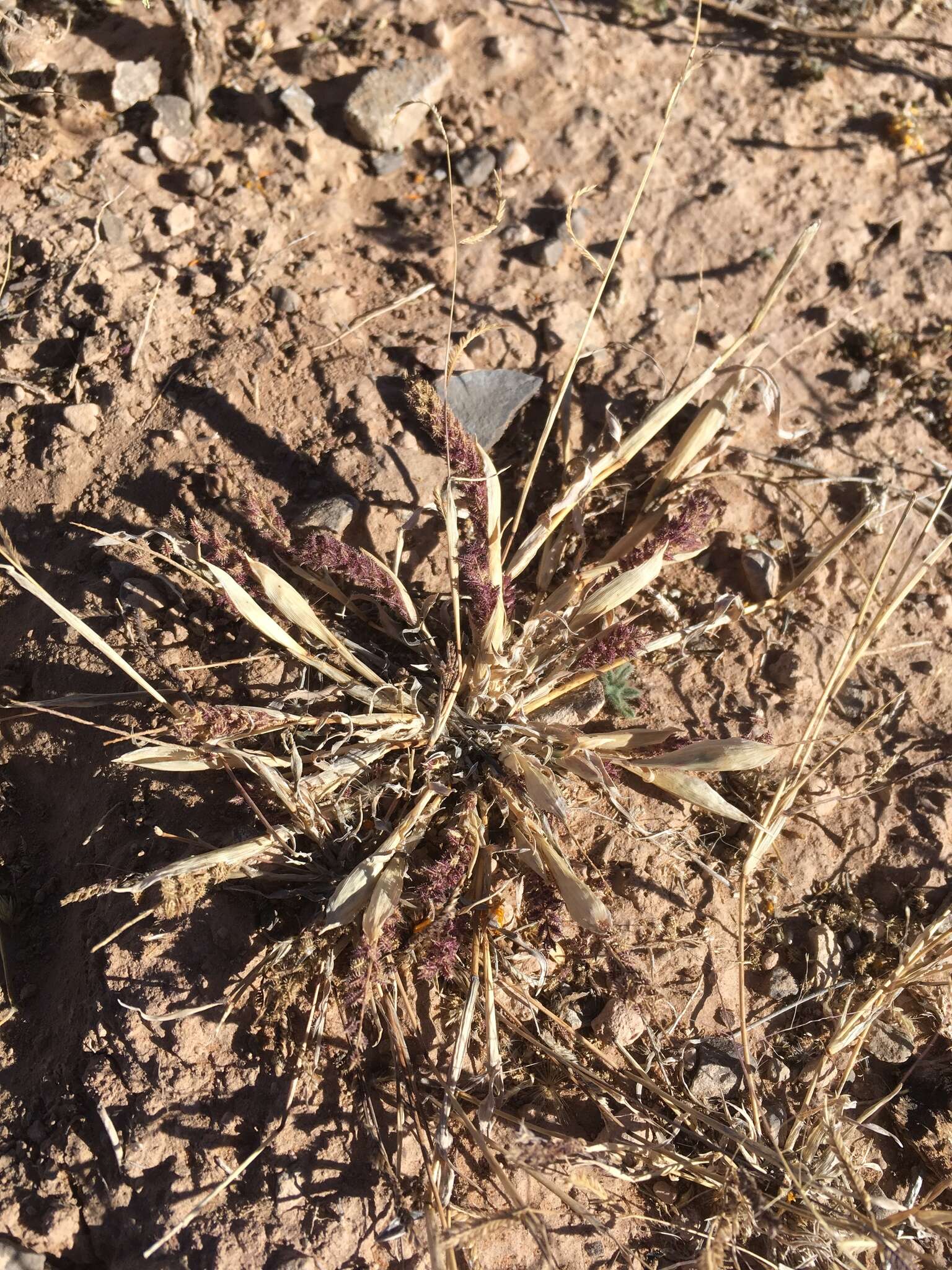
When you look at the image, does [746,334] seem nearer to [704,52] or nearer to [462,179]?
[462,179]

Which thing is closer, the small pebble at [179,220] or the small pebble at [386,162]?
the small pebble at [179,220]

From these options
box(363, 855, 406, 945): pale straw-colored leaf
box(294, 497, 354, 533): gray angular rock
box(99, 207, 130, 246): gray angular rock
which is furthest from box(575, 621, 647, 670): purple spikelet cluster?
box(99, 207, 130, 246): gray angular rock

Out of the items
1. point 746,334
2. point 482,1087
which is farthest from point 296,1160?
point 746,334

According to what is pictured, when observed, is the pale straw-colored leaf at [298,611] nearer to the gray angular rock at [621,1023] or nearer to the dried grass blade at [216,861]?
the dried grass blade at [216,861]

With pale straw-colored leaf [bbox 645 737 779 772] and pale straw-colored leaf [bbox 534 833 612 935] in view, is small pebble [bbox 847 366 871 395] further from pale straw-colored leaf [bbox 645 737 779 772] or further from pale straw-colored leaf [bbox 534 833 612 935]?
pale straw-colored leaf [bbox 534 833 612 935]

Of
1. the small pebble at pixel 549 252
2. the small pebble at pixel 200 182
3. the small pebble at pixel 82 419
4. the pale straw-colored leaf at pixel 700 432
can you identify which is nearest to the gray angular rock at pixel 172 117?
the small pebble at pixel 200 182

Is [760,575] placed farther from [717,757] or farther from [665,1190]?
[665,1190]
